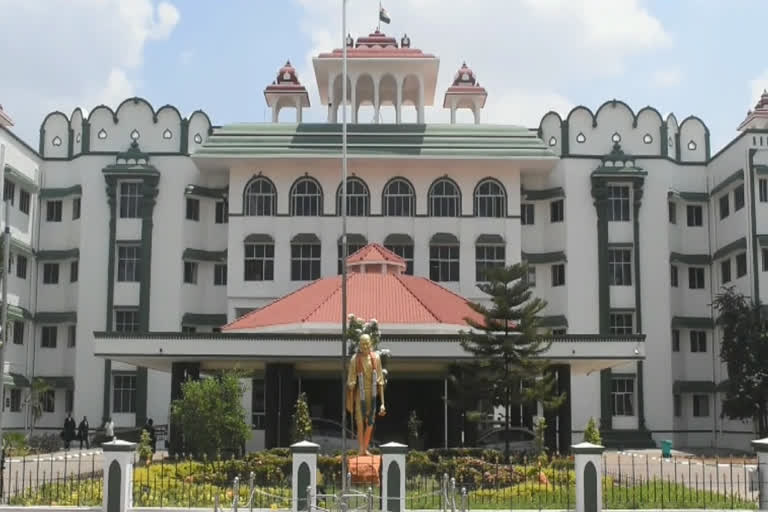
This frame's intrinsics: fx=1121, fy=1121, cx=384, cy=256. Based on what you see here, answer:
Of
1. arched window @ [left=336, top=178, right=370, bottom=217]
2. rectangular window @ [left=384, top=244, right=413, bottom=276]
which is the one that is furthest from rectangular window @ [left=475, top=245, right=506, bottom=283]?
arched window @ [left=336, top=178, right=370, bottom=217]

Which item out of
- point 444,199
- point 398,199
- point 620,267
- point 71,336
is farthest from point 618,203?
point 71,336

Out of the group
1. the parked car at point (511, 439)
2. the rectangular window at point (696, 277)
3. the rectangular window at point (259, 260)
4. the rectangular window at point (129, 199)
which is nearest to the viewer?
the parked car at point (511, 439)

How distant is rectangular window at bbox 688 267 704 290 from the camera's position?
47.1 metres

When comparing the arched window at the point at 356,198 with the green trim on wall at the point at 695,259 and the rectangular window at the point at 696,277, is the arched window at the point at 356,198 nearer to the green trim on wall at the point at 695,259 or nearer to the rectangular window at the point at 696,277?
the green trim on wall at the point at 695,259

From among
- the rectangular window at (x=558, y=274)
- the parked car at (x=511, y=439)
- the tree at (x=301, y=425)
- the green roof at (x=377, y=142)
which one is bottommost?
the parked car at (x=511, y=439)

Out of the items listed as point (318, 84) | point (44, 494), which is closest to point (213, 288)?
point (318, 84)

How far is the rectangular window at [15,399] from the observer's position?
148ft

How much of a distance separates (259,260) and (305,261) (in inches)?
73.5

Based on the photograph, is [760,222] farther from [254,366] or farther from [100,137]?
[100,137]

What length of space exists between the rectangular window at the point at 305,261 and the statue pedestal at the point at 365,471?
20.7 meters

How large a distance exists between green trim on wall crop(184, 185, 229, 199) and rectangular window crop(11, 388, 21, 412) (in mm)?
10539

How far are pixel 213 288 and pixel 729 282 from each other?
21229mm

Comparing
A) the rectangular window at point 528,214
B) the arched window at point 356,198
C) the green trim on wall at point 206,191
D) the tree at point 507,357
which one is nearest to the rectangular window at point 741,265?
the rectangular window at point 528,214

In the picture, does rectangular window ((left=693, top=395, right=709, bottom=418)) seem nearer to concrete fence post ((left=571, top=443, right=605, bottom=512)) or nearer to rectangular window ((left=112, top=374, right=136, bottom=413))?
rectangular window ((left=112, top=374, right=136, bottom=413))
